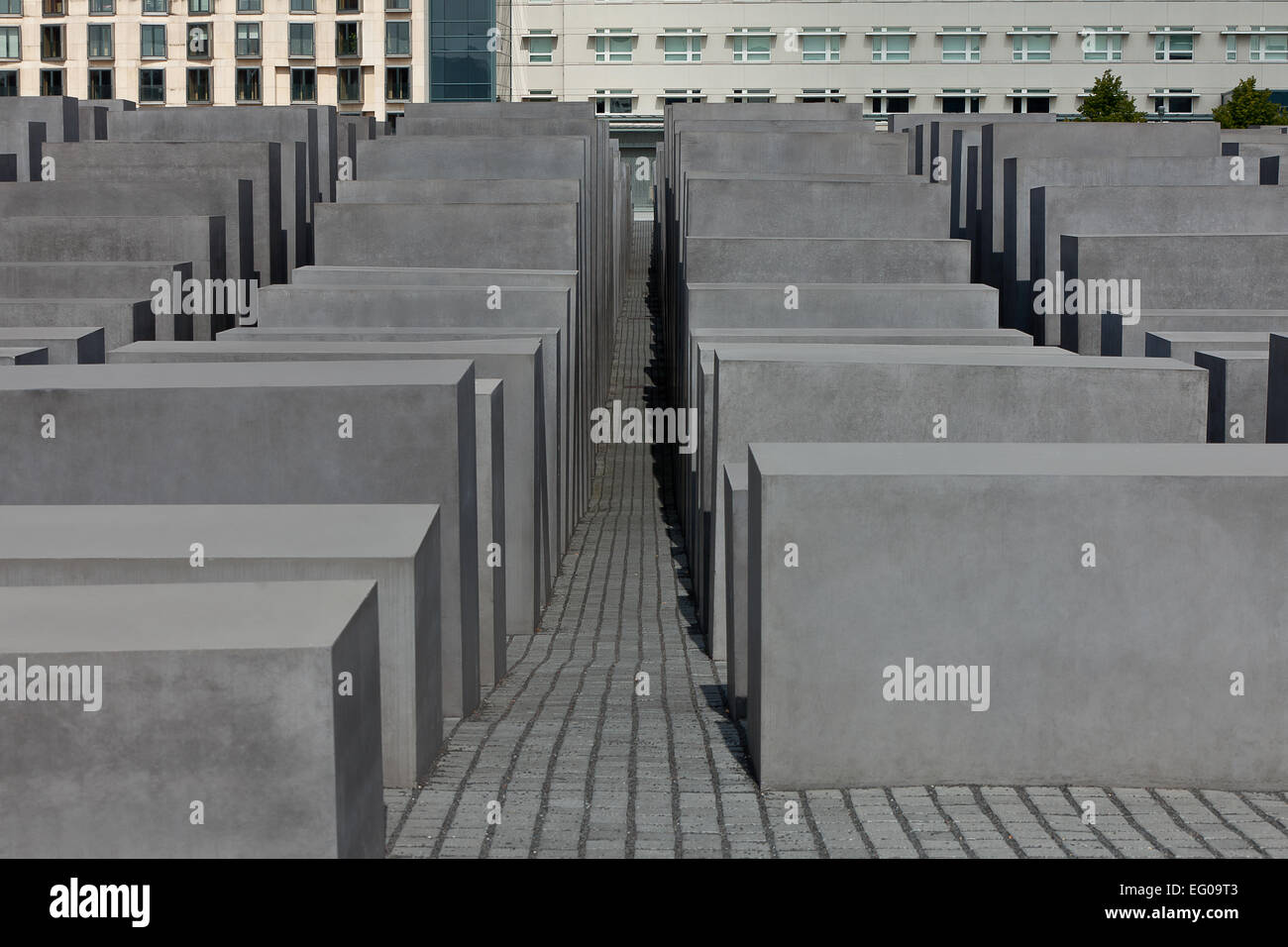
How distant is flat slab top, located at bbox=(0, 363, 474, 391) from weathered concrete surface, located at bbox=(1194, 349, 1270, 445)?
6124mm

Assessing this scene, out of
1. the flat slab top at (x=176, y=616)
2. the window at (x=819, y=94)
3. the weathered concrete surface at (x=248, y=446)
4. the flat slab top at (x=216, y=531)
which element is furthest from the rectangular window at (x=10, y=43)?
the flat slab top at (x=176, y=616)

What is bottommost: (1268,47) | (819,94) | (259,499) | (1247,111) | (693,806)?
(693,806)

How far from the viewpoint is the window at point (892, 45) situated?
233 ft

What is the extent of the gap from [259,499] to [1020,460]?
4650 mm

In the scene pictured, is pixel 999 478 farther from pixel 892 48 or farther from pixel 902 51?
pixel 902 51

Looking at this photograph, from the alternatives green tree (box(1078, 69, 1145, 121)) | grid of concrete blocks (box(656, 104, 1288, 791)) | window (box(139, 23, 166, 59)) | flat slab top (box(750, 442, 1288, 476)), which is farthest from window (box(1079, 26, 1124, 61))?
flat slab top (box(750, 442, 1288, 476))

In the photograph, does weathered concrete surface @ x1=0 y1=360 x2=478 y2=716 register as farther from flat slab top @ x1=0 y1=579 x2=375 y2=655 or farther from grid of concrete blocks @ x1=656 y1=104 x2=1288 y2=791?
flat slab top @ x1=0 y1=579 x2=375 y2=655

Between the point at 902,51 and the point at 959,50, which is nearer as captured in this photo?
the point at 959,50

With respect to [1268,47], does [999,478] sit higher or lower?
lower

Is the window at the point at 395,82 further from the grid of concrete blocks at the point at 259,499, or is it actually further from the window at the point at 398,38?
the grid of concrete blocks at the point at 259,499

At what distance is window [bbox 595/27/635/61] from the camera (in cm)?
7006

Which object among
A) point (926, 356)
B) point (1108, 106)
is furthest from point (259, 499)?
point (1108, 106)

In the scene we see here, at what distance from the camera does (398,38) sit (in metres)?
74.1
